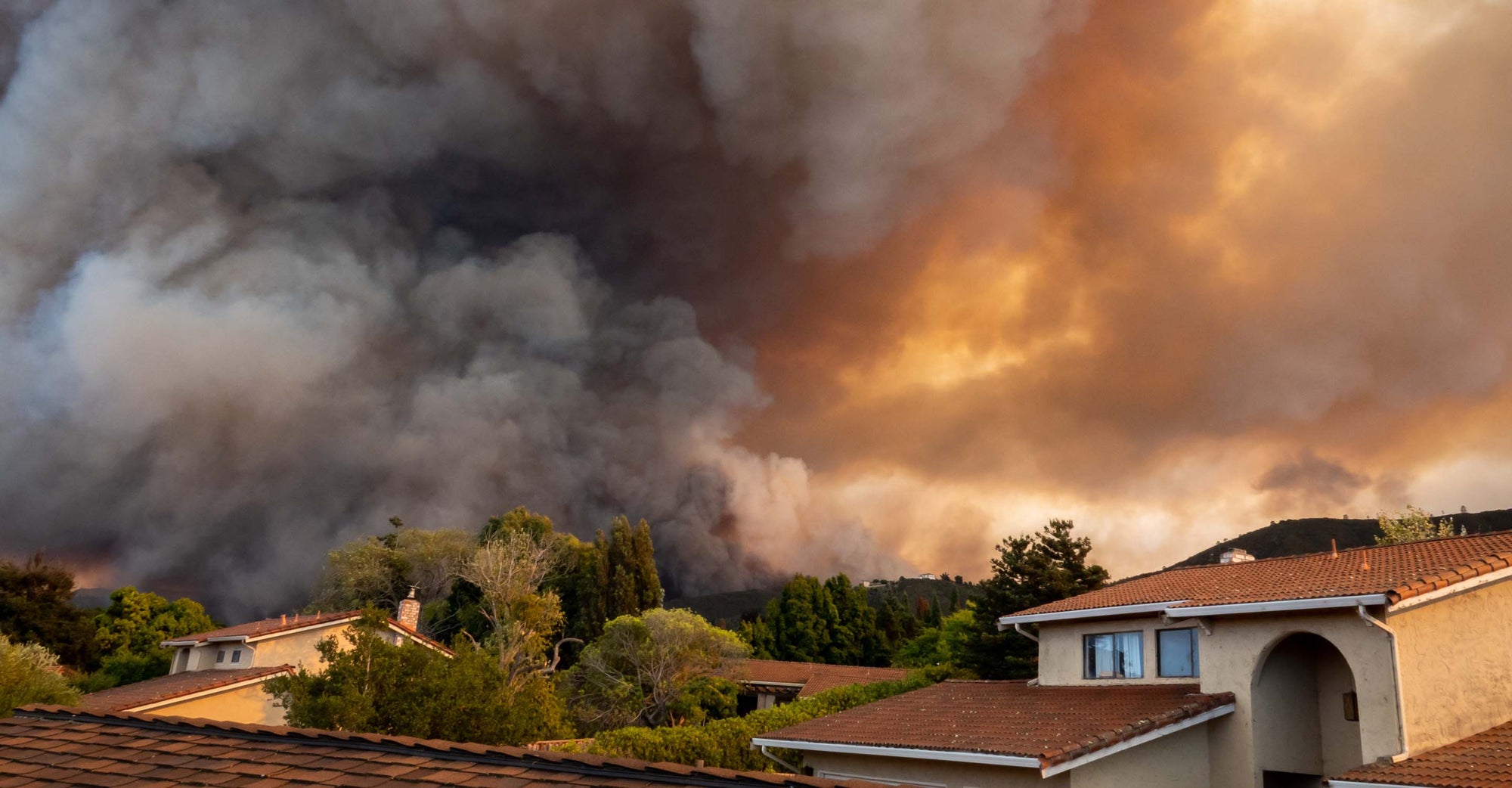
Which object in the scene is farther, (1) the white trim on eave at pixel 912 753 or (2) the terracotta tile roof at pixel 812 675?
(2) the terracotta tile roof at pixel 812 675

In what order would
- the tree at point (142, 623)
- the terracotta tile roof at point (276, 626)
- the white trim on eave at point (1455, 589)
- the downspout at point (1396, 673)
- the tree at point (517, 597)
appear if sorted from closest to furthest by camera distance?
the downspout at point (1396, 673) < the white trim on eave at point (1455, 589) < the tree at point (517, 597) < the terracotta tile roof at point (276, 626) < the tree at point (142, 623)

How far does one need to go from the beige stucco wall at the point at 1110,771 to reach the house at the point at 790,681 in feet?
116

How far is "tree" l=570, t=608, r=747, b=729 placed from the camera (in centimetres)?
4597

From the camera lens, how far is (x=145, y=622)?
219 feet

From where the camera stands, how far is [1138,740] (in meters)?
18.5

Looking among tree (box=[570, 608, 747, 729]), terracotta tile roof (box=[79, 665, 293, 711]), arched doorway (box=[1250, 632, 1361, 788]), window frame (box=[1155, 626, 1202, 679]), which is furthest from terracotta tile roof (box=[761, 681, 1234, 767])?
tree (box=[570, 608, 747, 729])

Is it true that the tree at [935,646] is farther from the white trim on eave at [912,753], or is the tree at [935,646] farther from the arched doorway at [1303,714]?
the arched doorway at [1303,714]

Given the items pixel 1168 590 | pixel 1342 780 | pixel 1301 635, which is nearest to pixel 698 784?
pixel 1342 780

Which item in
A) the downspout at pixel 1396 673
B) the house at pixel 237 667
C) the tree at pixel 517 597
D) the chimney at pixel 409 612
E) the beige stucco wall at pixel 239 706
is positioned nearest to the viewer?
the downspout at pixel 1396 673

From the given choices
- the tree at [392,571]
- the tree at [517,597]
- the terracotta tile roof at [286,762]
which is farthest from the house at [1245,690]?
the tree at [392,571]

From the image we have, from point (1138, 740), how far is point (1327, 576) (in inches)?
260

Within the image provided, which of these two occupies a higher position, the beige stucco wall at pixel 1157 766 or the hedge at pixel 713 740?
the beige stucco wall at pixel 1157 766

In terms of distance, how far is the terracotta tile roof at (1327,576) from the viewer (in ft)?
59.5

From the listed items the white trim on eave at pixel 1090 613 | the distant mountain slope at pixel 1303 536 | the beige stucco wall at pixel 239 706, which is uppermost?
the distant mountain slope at pixel 1303 536
